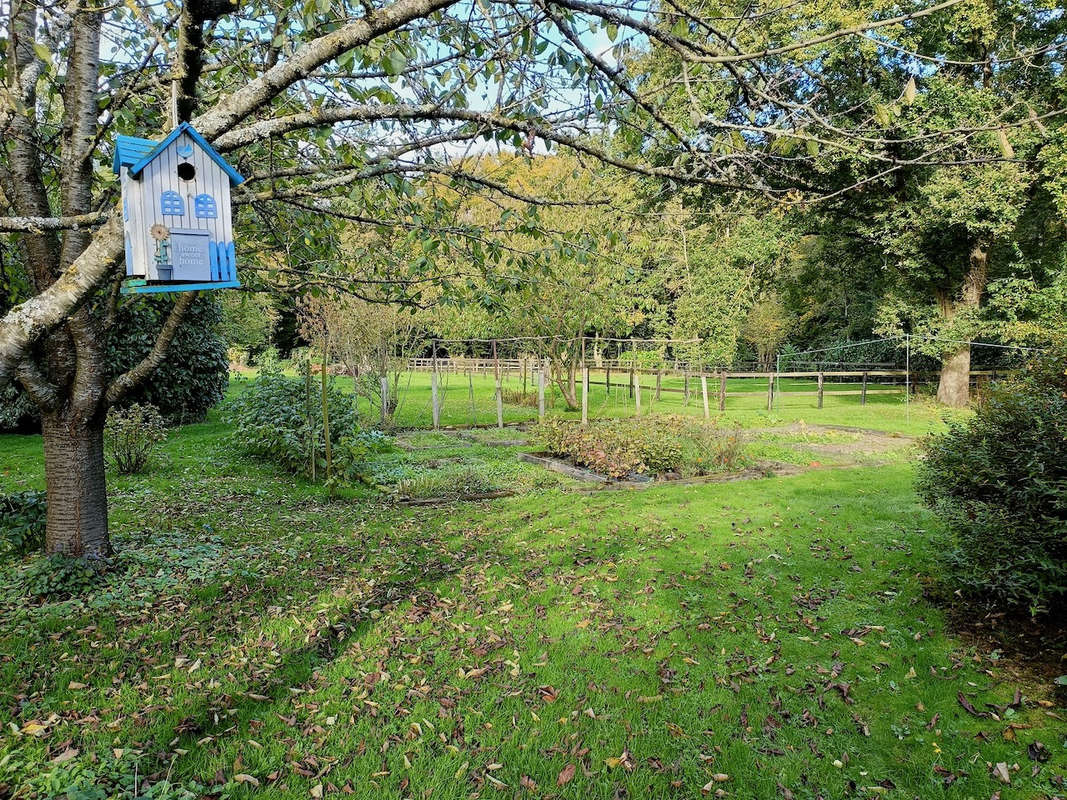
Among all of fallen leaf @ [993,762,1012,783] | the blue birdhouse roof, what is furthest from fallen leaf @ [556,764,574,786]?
the blue birdhouse roof

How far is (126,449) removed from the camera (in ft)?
26.4

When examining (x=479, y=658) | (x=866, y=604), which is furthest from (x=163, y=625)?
(x=866, y=604)

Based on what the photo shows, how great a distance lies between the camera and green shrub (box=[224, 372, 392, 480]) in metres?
8.47

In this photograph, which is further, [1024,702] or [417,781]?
[1024,702]

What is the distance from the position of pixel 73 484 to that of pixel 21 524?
0.88 m

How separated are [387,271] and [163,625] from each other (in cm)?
299

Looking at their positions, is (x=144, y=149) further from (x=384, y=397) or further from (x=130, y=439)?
(x=384, y=397)

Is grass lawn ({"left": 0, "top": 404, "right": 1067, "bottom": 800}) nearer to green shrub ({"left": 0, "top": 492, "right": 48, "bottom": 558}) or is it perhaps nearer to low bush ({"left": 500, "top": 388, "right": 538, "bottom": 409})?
green shrub ({"left": 0, "top": 492, "right": 48, "bottom": 558})

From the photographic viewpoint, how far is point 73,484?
4156mm

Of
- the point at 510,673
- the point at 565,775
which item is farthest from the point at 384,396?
the point at 565,775

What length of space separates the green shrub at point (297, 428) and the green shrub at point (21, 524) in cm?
361

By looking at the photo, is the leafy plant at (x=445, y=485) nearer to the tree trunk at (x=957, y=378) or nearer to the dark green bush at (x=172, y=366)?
the dark green bush at (x=172, y=366)

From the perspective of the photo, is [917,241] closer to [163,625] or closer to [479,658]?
[479,658]

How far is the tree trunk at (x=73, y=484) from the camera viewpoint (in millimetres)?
4090
